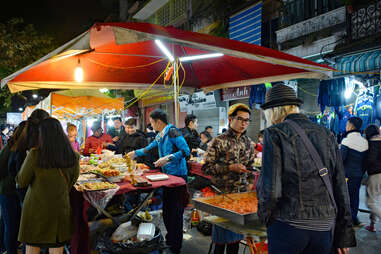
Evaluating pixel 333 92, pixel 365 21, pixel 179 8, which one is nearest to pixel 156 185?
pixel 333 92

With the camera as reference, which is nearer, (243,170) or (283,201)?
(283,201)

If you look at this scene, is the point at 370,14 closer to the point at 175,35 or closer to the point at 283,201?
the point at 175,35

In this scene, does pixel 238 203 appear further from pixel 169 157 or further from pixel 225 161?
pixel 169 157

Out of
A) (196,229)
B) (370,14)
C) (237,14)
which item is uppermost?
(237,14)

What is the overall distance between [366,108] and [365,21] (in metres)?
2.94

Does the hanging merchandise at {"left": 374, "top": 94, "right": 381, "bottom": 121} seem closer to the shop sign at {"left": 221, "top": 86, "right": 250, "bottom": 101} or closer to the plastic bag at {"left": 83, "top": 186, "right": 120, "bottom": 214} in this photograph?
the shop sign at {"left": 221, "top": 86, "right": 250, "bottom": 101}

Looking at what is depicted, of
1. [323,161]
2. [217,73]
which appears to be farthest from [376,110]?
[323,161]

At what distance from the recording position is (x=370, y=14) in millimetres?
8109

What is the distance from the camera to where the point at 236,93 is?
12.9 metres

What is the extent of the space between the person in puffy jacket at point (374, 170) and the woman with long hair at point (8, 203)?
646 cm

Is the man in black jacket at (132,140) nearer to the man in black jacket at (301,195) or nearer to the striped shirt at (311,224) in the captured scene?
the man in black jacket at (301,195)

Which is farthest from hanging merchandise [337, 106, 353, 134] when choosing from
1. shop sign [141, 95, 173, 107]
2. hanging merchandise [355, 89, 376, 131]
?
shop sign [141, 95, 173, 107]

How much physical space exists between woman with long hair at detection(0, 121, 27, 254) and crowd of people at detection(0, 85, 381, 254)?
0.04ft

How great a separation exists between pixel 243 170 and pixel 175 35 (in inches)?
71.9
